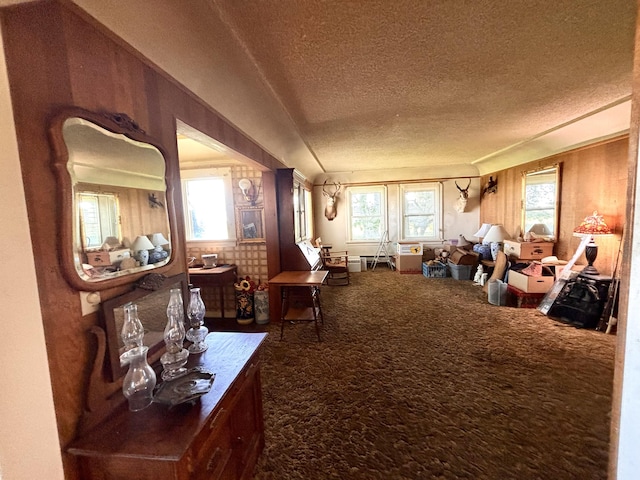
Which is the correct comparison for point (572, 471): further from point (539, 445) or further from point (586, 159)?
point (586, 159)

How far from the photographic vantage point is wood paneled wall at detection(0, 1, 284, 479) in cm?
80

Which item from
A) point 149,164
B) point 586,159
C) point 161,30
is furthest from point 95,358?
point 586,159

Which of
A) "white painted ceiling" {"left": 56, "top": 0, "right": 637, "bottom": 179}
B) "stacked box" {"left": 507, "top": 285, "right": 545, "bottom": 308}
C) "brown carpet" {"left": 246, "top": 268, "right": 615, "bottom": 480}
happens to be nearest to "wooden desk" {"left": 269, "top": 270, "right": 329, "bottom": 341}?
"brown carpet" {"left": 246, "top": 268, "right": 615, "bottom": 480}

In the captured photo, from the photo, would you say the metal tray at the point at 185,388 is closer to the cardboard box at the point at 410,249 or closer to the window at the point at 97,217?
the window at the point at 97,217

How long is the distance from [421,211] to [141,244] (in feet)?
21.3

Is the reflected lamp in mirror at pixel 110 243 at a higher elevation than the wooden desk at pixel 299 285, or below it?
higher

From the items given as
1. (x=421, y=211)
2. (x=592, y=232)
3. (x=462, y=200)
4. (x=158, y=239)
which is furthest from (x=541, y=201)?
(x=158, y=239)

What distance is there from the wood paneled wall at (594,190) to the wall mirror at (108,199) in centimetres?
437

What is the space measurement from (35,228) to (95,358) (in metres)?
0.50

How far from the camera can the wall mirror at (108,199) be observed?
894mm

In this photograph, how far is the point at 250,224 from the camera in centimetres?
384

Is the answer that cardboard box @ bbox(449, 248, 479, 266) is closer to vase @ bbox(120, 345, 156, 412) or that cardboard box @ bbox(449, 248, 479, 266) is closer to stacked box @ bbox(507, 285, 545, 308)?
stacked box @ bbox(507, 285, 545, 308)

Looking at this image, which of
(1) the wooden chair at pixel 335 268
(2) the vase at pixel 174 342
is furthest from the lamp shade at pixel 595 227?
(2) the vase at pixel 174 342

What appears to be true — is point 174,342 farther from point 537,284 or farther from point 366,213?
point 366,213
